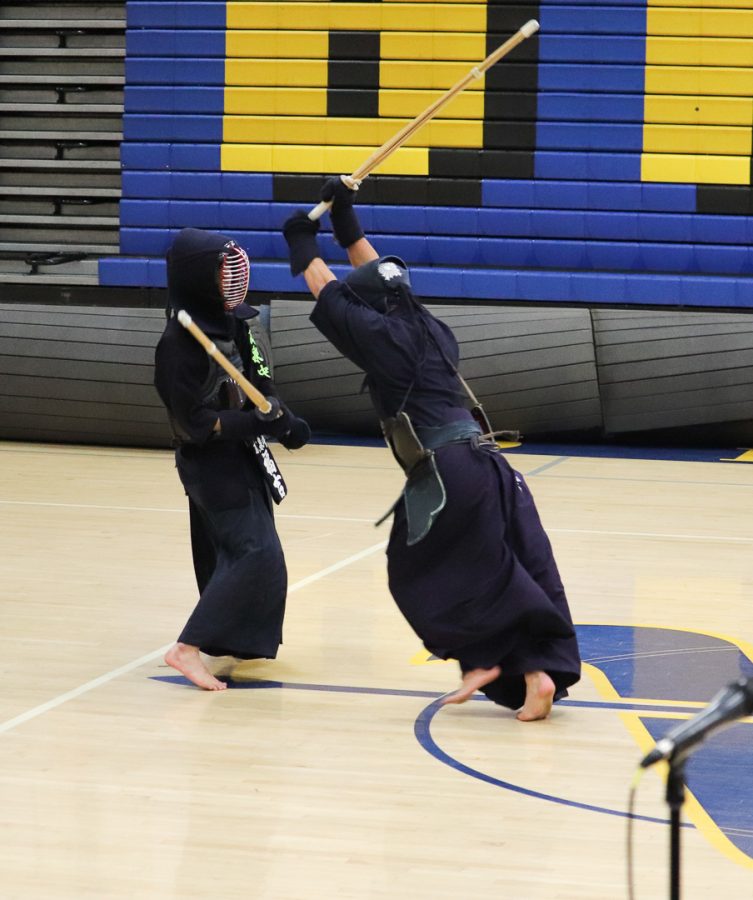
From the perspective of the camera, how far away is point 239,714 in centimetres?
390

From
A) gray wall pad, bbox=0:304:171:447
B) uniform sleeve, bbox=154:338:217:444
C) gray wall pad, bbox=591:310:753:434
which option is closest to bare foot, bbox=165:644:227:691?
uniform sleeve, bbox=154:338:217:444

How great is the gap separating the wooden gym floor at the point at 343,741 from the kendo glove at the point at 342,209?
4.27 feet

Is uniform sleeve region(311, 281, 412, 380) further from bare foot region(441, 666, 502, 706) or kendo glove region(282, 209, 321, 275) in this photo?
bare foot region(441, 666, 502, 706)

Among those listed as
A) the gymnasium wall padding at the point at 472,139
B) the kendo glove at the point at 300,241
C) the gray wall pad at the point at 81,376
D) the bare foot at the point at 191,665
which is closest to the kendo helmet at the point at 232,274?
the kendo glove at the point at 300,241

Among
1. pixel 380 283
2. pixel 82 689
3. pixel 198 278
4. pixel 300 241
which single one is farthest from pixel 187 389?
pixel 82 689

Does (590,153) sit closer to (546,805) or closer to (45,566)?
(45,566)

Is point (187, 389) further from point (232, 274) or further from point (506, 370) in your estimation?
point (506, 370)

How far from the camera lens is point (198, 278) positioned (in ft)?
13.6

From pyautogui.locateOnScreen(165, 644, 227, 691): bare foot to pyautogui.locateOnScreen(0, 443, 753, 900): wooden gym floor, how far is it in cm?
5

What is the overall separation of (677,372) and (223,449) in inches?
224

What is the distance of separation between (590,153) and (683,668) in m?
6.33

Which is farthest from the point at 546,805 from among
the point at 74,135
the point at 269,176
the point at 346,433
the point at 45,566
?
the point at 74,135

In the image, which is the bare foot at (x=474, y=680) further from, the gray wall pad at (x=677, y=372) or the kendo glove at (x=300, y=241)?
the gray wall pad at (x=677, y=372)

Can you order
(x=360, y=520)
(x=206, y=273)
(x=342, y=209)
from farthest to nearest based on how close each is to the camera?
(x=360, y=520) → (x=206, y=273) → (x=342, y=209)
